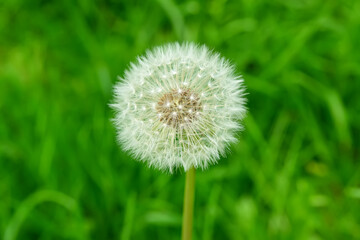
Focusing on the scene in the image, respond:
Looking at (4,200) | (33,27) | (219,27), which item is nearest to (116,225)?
(4,200)

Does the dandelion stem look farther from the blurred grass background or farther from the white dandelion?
the blurred grass background

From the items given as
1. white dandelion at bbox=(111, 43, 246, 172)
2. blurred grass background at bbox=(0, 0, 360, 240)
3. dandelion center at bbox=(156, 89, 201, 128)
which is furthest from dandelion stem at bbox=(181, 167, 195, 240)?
blurred grass background at bbox=(0, 0, 360, 240)

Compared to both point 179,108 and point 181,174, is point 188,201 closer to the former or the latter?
point 179,108

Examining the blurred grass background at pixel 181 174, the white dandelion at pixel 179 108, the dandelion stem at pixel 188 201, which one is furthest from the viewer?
the blurred grass background at pixel 181 174

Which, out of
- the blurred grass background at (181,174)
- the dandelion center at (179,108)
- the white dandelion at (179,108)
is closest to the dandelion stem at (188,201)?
the white dandelion at (179,108)

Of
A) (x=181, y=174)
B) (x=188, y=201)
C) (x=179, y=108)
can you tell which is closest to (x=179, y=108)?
(x=179, y=108)

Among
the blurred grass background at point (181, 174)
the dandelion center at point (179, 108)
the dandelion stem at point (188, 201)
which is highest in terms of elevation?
the blurred grass background at point (181, 174)

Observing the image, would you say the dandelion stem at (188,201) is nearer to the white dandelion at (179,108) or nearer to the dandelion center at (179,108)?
the white dandelion at (179,108)

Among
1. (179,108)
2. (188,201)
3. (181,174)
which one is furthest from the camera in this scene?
(181,174)
